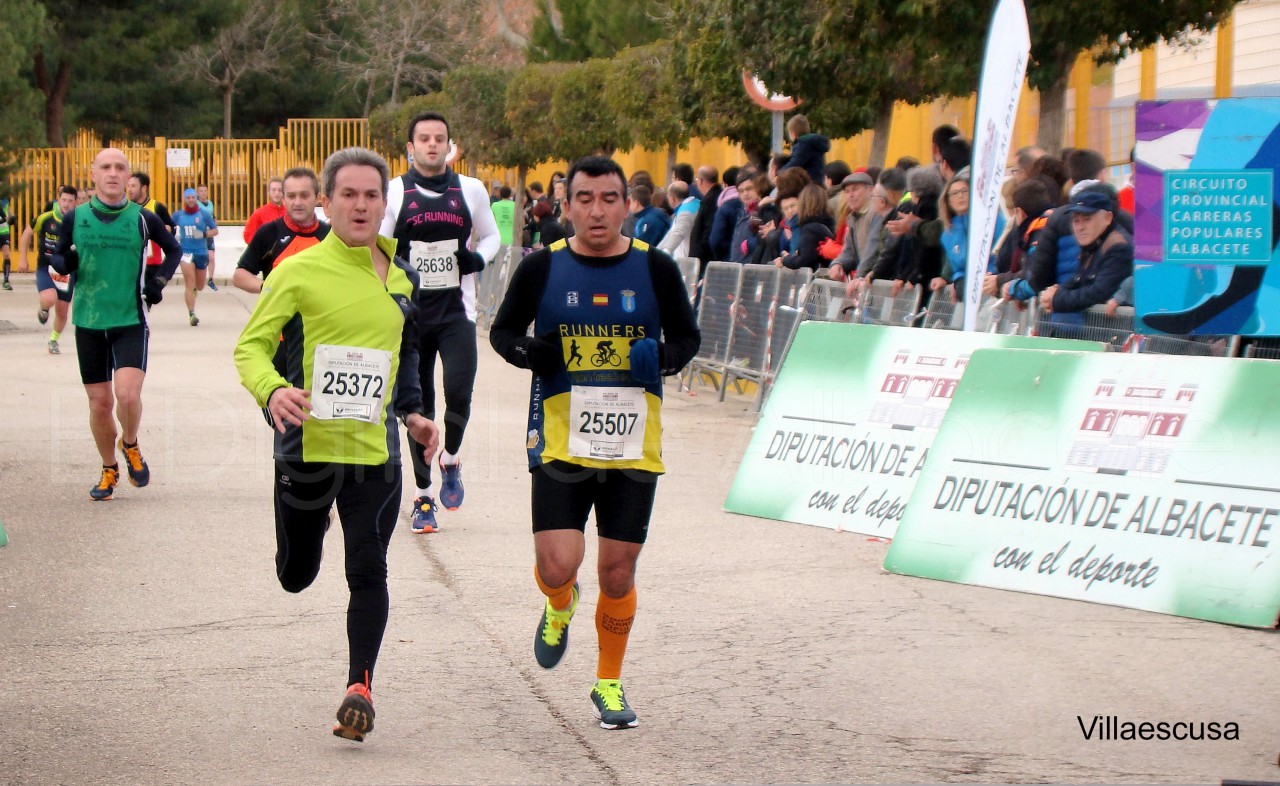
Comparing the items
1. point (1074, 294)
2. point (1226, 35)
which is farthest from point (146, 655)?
point (1226, 35)

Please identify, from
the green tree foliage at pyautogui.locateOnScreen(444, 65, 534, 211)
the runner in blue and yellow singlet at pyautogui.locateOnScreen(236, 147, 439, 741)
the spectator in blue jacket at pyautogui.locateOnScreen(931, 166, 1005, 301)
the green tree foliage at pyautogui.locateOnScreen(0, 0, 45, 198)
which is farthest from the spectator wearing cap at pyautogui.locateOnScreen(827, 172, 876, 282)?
the green tree foliage at pyautogui.locateOnScreen(444, 65, 534, 211)

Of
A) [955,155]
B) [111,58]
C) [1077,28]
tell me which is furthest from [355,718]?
[111,58]

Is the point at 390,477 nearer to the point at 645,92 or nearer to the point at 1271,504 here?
the point at 1271,504

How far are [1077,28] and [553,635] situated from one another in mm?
10838

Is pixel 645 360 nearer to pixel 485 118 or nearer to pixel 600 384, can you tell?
pixel 600 384

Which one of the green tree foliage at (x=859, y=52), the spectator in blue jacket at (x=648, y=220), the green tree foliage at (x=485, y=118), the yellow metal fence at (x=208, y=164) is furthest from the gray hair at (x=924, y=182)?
the yellow metal fence at (x=208, y=164)

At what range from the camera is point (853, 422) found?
937 cm

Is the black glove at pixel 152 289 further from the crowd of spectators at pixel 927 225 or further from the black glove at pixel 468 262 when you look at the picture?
the crowd of spectators at pixel 927 225

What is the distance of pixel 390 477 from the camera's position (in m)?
5.49

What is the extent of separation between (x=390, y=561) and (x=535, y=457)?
8.74 feet

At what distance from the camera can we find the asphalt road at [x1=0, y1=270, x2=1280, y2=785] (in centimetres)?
504

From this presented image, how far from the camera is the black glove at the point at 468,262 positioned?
8.73m

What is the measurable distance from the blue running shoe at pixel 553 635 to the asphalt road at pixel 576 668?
0.14 meters

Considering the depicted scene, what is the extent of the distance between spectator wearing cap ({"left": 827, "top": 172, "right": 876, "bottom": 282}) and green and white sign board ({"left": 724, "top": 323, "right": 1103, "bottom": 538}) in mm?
2883
